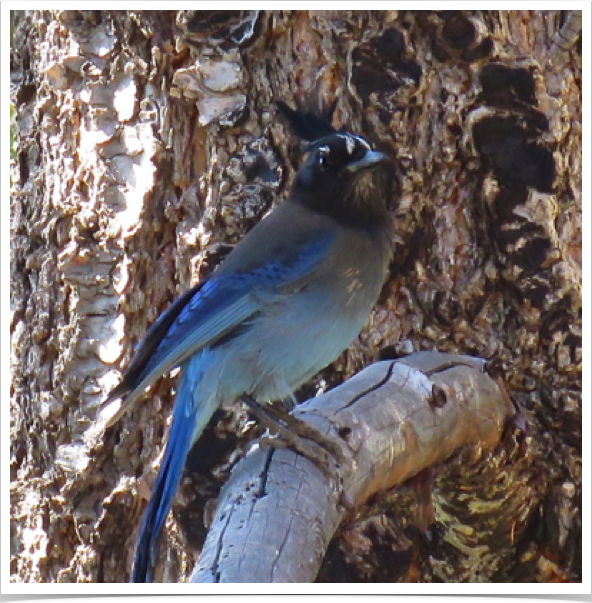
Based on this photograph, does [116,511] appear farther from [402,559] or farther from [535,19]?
[535,19]

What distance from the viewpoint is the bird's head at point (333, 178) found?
2.70 m

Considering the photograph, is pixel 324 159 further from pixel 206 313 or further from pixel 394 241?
pixel 206 313

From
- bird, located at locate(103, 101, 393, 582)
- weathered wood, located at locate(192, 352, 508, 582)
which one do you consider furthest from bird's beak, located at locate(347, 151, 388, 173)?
weathered wood, located at locate(192, 352, 508, 582)

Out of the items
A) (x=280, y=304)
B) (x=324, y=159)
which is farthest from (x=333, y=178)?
(x=280, y=304)

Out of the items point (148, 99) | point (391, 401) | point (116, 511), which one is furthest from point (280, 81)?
point (116, 511)

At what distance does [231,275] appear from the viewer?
2.58 m

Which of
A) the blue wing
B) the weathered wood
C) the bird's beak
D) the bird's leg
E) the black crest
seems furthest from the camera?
the black crest

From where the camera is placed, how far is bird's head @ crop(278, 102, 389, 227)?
2.70 meters

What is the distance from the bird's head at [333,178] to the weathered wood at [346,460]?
0.43m

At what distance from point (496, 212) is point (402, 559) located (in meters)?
1.01

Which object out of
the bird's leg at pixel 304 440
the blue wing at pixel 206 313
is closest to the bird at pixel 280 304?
the blue wing at pixel 206 313

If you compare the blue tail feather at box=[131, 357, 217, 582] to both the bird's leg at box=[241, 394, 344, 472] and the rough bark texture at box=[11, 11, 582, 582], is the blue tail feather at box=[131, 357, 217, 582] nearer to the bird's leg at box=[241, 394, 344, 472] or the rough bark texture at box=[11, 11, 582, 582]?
the bird's leg at box=[241, 394, 344, 472]

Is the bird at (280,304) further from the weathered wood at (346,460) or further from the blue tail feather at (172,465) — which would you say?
the weathered wood at (346,460)

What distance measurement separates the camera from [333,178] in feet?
9.03
